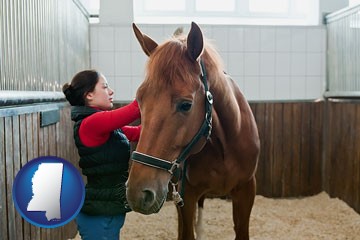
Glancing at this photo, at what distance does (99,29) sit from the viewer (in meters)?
3.61

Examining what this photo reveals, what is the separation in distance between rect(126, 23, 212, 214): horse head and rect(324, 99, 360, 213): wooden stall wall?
225 centimetres

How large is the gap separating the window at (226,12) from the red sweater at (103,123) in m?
2.64

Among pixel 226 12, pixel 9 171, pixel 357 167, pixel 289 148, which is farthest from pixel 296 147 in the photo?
pixel 9 171

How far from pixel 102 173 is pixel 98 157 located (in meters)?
0.07

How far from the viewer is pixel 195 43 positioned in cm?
132

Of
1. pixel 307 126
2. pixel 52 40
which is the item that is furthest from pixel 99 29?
pixel 307 126

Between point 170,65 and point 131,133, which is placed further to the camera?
point 131,133

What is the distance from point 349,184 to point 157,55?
8.46 ft

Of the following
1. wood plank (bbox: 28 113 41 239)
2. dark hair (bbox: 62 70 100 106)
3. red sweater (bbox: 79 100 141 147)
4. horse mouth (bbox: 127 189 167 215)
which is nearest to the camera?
horse mouth (bbox: 127 189 167 215)

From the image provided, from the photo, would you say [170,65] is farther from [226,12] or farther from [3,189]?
[226,12]

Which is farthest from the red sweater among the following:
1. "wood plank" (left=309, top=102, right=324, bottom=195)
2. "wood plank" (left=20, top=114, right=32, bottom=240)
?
"wood plank" (left=309, top=102, right=324, bottom=195)

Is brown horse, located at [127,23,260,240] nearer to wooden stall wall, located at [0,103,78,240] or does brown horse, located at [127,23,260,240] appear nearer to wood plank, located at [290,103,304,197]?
wooden stall wall, located at [0,103,78,240]

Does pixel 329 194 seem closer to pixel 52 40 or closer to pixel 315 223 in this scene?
pixel 315 223

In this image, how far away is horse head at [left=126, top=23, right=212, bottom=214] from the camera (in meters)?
1.19
